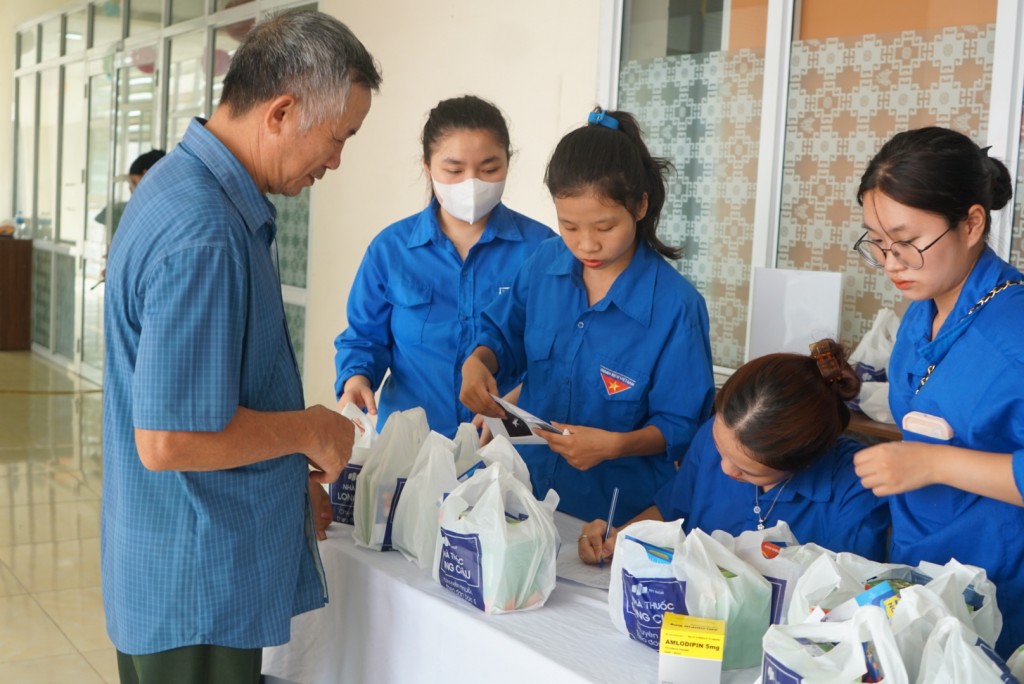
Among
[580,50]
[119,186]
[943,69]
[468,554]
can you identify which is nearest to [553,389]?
[468,554]

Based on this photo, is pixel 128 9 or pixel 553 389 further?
pixel 128 9

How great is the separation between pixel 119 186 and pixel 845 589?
8.24m

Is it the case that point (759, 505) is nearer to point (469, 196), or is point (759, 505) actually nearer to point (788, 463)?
point (788, 463)

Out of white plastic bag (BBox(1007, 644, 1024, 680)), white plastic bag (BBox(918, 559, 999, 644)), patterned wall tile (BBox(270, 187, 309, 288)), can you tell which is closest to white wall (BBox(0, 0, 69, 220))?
patterned wall tile (BBox(270, 187, 309, 288))

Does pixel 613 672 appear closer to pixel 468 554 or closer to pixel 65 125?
pixel 468 554

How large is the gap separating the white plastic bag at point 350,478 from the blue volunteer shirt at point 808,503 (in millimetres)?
616

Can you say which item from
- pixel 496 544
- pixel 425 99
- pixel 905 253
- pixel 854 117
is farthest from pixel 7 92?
pixel 905 253

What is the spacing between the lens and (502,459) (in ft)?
5.56

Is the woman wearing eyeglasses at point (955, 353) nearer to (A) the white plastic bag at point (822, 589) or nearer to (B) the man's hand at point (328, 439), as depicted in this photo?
(A) the white plastic bag at point (822, 589)

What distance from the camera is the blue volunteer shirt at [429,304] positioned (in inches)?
93.6

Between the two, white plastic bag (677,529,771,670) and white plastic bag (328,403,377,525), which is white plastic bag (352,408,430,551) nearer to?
white plastic bag (328,403,377,525)

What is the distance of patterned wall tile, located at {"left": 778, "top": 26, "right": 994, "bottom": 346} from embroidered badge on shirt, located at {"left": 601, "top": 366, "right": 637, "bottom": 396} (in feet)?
5.55

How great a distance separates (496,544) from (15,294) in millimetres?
9864

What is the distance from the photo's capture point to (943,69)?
316 centimetres
